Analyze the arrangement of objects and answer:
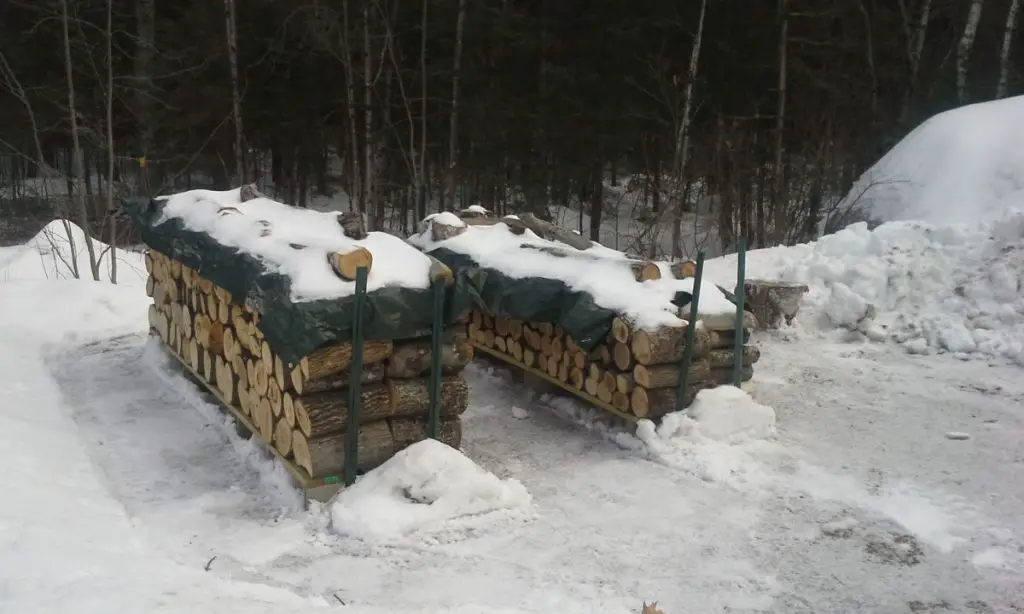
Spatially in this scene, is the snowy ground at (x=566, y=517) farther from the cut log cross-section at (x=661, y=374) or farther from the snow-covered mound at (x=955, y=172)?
the snow-covered mound at (x=955, y=172)

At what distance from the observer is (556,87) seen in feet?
46.4

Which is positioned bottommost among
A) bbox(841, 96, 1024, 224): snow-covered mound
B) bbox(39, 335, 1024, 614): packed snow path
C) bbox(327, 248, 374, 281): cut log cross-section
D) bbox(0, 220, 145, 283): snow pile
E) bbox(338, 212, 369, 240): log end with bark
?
bbox(39, 335, 1024, 614): packed snow path

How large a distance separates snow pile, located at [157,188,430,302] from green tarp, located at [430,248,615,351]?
526mm

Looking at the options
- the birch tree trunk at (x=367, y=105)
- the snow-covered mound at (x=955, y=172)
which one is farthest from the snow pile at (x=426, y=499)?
the birch tree trunk at (x=367, y=105)

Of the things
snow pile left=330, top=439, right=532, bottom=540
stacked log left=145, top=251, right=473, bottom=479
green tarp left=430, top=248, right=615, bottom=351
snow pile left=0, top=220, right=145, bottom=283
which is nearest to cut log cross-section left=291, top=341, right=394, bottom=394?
stacked log left=145, top=251, right=473, bottom=479

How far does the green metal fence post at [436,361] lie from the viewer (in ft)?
13.7

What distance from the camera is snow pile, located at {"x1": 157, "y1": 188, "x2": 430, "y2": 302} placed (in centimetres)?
409

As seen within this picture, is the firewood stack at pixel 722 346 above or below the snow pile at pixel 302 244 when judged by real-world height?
below

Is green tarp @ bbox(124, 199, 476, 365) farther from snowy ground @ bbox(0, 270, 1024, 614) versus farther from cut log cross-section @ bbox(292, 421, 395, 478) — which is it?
snowy ground @ bbox(0, 270, 1024, 614)

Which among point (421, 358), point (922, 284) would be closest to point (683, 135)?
point (922, 284)

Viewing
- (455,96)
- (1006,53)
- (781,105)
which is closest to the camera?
(781,105)

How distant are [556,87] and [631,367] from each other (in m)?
10.0

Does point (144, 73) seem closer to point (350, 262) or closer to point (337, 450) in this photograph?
point (350, 262)

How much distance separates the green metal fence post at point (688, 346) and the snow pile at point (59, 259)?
7915mm
